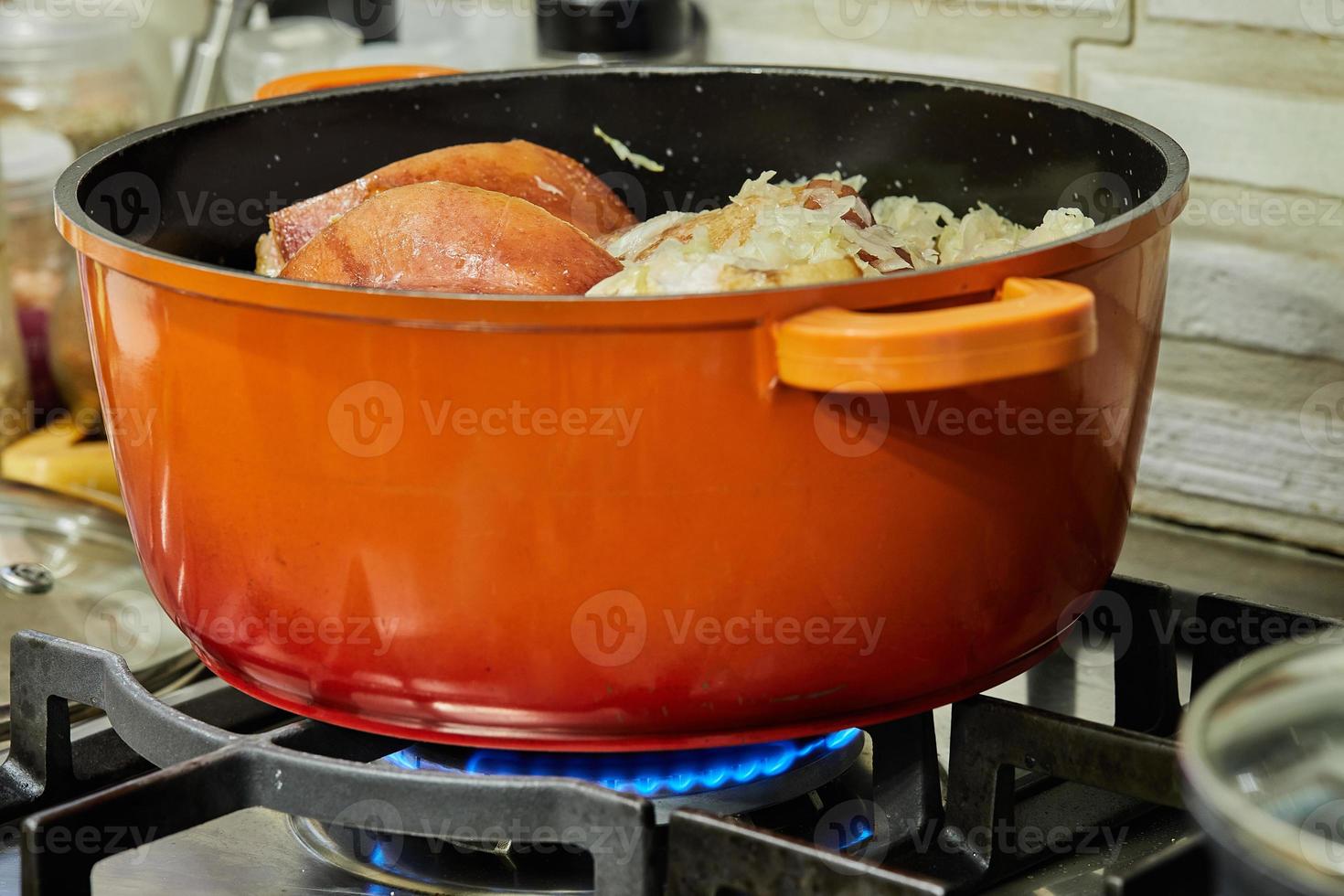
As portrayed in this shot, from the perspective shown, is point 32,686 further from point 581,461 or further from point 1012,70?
point 1012,70

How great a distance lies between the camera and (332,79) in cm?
112

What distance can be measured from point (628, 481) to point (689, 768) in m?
0.21

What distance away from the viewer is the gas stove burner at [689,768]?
0.82 m

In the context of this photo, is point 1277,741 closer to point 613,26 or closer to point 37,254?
point 613,26

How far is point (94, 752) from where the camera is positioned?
938mm

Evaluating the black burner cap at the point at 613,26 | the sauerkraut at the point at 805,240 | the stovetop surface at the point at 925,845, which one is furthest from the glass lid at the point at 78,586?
the black burner cap at the point at 613,26

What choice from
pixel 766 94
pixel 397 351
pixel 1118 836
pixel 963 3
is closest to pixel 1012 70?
pixel 963 3

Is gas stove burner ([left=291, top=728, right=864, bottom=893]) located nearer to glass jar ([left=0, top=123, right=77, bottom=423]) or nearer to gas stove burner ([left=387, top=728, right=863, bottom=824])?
gas stove burner ([left=387, top=728, right=863, bottom=824])

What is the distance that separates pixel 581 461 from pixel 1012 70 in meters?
0.80

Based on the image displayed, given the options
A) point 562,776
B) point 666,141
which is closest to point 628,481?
point 562,776

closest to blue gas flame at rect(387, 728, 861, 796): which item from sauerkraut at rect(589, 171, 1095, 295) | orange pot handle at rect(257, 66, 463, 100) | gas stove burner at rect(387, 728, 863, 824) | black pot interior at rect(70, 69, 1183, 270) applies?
gas stove burner at rect(387, 728, 863, 824)

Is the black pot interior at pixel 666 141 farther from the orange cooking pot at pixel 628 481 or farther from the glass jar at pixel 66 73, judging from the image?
the glass jar at pixel 66 73

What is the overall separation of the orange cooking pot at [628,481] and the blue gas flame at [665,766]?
0.25ft

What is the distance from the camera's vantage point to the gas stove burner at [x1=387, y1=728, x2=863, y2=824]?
0.82 m
